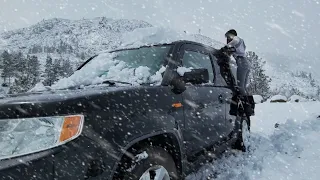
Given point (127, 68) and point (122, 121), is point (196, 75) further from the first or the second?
point (122, 121)

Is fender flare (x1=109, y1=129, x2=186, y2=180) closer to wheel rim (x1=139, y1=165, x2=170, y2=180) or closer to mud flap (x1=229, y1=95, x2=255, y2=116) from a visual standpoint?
wheel rim (x1=139, y1=165, x2=170, y2=180)

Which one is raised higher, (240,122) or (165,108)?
(165,108)

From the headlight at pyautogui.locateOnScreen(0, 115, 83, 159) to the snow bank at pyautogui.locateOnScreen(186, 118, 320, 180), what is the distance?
2491mm

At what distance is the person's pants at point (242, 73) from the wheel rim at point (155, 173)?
8.89ft

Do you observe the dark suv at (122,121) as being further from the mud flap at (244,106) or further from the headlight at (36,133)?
the mud flap at (244,106)

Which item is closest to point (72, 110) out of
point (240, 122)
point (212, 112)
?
point (212, 112)

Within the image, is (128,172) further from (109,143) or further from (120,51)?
(120,51)

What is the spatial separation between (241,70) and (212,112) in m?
1.89

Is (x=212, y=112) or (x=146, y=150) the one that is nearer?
(x=146, y=150)

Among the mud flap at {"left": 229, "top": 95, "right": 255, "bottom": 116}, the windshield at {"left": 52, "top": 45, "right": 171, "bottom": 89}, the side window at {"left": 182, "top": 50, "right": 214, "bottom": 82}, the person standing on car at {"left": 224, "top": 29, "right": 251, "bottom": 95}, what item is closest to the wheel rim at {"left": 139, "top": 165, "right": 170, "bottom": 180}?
the windshield at {"left": 52, "top": 45, "right": 171, "bottom": 89}

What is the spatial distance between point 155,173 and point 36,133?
1.05 m

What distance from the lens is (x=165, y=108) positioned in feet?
9.50

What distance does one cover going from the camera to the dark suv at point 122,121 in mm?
1942

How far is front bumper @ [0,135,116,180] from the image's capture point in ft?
6.01
